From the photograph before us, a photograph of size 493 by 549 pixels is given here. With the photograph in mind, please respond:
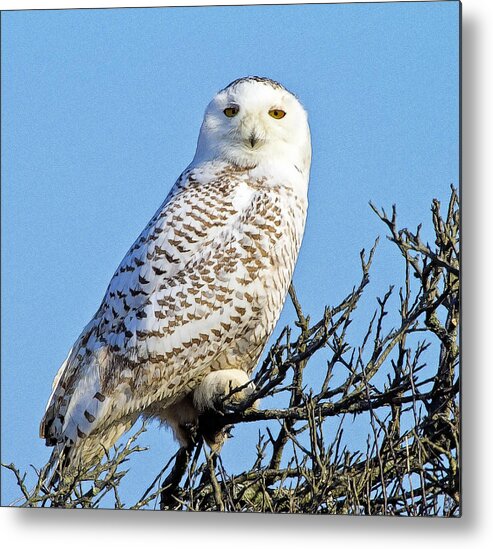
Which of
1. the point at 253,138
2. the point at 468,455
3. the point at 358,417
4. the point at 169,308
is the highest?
the point at 253,138

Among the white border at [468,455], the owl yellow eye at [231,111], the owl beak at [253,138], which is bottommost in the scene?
the white border at [468,455]

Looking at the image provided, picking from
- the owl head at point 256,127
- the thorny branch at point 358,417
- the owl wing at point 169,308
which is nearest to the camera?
the thorny branch at point 358,417

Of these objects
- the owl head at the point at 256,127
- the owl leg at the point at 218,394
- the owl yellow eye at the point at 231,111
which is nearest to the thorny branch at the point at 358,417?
the owl leg at the point at 218,394

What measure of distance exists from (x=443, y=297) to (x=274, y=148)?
72 centimetres

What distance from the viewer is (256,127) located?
312 centimetres

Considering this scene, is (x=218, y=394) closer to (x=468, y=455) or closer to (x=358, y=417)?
(x=358, y=417)

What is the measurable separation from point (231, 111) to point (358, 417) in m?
0.95

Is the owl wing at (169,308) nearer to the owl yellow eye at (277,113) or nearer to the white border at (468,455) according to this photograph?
the owl yellow eye at (277,113)

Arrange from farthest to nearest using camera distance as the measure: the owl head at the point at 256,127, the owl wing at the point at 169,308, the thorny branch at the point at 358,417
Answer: the owl head at the point at 256,127 < the owl wing at the point at 169,308 < the thorny branch at the point at 358,417

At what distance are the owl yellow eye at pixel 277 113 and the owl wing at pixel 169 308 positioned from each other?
20 centimetres

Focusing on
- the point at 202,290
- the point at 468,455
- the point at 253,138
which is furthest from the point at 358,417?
the point at 253,138

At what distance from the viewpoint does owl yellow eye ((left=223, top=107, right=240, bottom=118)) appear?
3.12 metres

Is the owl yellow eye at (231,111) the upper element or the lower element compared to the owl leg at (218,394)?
upper

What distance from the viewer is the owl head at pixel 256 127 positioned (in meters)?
3.11
